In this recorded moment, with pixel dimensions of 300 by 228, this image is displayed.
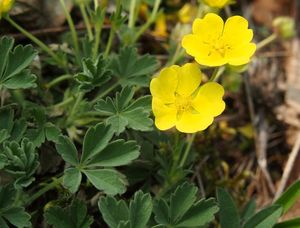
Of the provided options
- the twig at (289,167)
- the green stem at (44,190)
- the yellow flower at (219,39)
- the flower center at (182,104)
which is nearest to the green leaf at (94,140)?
the green stem at (44,190)

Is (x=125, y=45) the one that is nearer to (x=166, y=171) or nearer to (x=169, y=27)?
(x=166, y=171)

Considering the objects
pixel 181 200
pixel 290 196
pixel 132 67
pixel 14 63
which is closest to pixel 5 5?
pixel 14 63


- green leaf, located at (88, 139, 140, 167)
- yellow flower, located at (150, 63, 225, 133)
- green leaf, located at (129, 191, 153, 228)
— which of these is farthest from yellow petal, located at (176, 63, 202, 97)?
green leaf, located at (129, 191, 153, 228)

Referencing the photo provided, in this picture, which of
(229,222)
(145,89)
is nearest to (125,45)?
(145,89)

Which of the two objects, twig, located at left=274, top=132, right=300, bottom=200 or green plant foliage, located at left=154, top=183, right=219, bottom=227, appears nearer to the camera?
green plant foliage, located at left=154, top=183, right=219, bottom=227

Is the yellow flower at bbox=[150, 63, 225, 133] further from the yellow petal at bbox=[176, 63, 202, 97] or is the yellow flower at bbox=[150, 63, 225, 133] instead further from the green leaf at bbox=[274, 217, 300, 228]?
the green leaf at bbox=[274, 217, 300, 228]

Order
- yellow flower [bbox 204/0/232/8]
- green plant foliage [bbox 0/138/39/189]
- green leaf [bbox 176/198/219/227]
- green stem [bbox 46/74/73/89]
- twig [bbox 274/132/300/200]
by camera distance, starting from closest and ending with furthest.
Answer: green plant foliage [bbox 0/138/39/189] → green leaf [bbox 176/198/219/227] → yellow flower [bbox 204/0/232/8] → green stem [bbox 46/74/73/89] → twig [bbox 274/132/300/200]

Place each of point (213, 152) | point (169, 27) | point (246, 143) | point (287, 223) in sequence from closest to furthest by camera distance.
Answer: point (287, 223) < point (213, 152) < point (246, 143) < point (169, 27)

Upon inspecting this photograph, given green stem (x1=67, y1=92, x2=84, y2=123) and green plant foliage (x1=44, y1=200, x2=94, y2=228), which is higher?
green stem (x1=67, y1=92, x2=84, y2=123)
